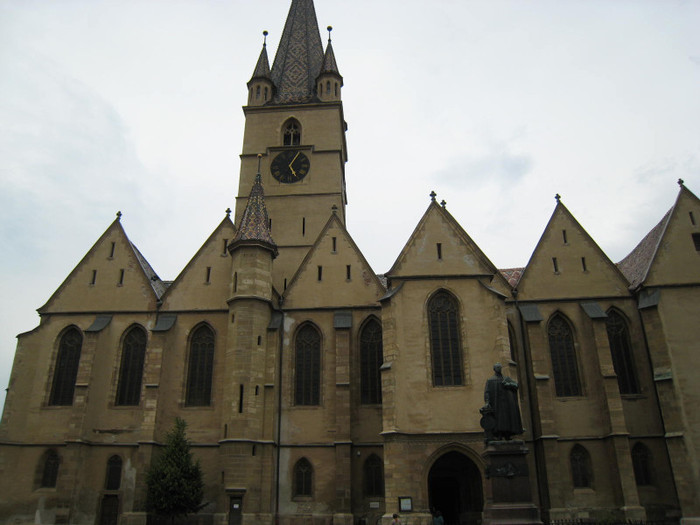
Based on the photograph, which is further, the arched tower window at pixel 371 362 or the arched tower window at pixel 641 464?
the arched tower window at pixel 371 362

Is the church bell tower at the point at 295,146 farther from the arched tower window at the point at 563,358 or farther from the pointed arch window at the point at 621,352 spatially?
the pointed arch window at the point at 621,352

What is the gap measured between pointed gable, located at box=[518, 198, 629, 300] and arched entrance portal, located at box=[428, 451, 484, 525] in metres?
9.01

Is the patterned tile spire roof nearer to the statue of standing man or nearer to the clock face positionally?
the clock face

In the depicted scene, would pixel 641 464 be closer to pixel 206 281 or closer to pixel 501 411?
pixel 501 411

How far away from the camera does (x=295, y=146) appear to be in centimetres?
3809

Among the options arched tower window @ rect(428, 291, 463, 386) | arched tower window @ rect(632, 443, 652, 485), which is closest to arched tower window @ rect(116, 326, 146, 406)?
arched tower window @ rect(428, 291, 463, 386)

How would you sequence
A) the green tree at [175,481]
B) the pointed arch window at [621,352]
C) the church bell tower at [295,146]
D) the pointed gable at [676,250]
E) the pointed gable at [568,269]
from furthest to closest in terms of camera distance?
1. the church bell tower at [295,146]
2. the pointed gable at [568,269]
3. the pointed gable at [676,250]
4. the pointed arch window at [621,352]
5. the green tree at [175,481]

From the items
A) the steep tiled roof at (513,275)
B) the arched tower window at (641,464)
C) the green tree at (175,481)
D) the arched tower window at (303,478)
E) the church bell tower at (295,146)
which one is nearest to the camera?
the green tree at (175,481)

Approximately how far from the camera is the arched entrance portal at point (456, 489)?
2452cm

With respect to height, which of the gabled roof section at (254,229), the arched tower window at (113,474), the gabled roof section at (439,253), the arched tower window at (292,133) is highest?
the arched tower window at (292,133)

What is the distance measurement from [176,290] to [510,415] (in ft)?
67.2

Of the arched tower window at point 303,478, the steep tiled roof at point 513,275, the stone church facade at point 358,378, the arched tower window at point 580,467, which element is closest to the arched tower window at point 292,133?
the stone church facade at point 358,378

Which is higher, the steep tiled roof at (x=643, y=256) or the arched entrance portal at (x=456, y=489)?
the steep tiled roof at (x=643, y=256)

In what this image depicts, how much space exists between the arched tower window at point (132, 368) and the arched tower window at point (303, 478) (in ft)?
28.4
